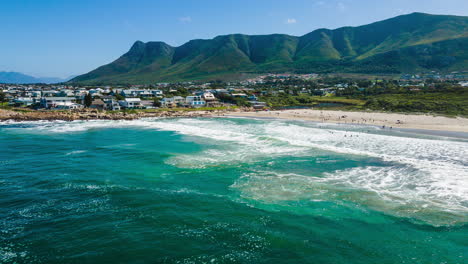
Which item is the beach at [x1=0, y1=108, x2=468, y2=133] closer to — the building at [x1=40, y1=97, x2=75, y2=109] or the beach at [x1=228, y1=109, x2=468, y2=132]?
the beach at [x1=228, y1=109, x2=468, y2=132]

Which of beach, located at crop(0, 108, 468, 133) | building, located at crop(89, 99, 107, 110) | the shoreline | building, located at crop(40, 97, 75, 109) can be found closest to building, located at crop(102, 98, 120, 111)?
building, located at crop(89, 99, 107, 110)

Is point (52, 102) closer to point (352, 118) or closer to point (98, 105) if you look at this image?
point (98, 105)

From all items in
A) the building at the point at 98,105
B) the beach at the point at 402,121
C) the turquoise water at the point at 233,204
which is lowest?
the turquoise water at the point at 233,204

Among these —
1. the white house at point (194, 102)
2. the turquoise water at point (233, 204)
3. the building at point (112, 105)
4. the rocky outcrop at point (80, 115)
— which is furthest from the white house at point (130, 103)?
the turquoise water at point (233, 204)

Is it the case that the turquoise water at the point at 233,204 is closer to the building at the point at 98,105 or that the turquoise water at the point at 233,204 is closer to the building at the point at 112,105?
the building at the point at 112,105

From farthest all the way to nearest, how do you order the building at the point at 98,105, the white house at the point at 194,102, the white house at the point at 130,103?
the white house at the point at 194,102, the white house at the point at 130,103, the building at the point at 98,105

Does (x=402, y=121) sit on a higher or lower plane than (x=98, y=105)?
lower

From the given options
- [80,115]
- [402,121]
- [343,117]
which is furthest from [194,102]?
[402,121]

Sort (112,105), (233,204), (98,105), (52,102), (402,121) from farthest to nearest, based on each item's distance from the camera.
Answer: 1. (98,105)
2. (112,105)
3. (52,102)
4. (402,121)
5. (233,204)
